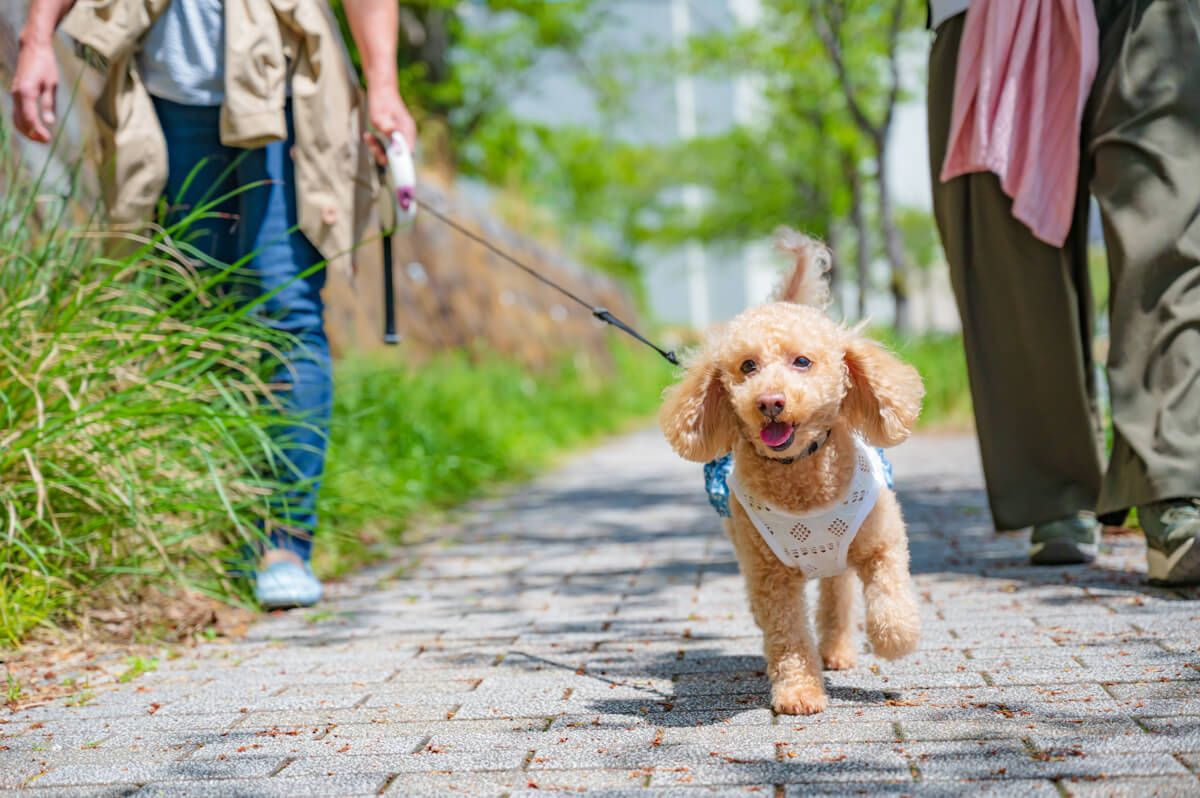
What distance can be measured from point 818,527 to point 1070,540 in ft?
4.77

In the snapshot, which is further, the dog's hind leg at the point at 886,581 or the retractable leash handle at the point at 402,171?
the retractable leash handle at the point at 402,171

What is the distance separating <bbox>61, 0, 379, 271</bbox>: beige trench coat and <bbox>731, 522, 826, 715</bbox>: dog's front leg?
5.67 ft

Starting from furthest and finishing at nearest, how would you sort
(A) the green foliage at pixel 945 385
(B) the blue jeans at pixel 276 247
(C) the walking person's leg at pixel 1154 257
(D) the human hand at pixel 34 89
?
1. (A) the green foliage at pixel 945 385
2. (B) the blue jeans at pixel 276 247
3. (D) the human hand at pixel 34 89
4. (C) the walking person's leg at pixel 1154 257

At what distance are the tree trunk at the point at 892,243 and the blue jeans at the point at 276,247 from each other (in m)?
8.66

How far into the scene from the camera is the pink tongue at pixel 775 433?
86.0 inches

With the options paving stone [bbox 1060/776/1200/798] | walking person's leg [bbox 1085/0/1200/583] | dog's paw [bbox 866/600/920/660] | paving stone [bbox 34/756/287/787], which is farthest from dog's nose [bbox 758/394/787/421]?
walking person's leg [bbox 1085/0/1200/583]

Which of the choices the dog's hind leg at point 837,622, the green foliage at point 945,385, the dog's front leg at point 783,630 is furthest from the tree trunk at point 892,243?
the dog's front leg at point 783,630

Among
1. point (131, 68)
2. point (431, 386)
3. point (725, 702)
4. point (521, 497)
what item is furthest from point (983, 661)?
point (431, 386)

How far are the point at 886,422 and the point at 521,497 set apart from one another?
425 cm

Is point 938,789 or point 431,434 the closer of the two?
point 938,789

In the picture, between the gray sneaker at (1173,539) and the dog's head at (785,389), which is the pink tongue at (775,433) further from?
the gray sneaker at (1173,539)

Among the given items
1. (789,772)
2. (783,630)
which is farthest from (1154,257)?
(789,772)

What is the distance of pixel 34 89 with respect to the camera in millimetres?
3064

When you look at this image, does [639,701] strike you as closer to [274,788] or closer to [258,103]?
[274,788]
